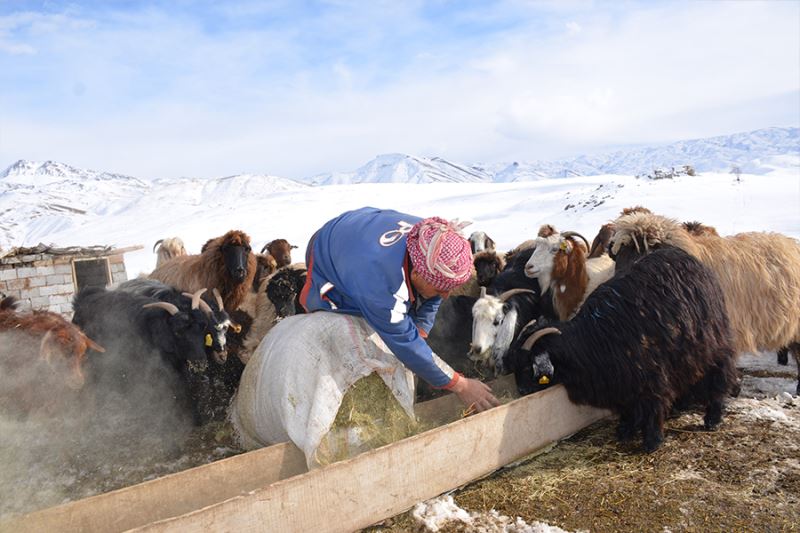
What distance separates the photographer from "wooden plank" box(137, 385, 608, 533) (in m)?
2.84

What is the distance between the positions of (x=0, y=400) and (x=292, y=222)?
30697 mm

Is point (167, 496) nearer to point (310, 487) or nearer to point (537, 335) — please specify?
point (310, 487)

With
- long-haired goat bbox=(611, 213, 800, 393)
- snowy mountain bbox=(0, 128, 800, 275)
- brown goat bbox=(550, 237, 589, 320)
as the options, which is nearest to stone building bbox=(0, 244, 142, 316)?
brown goat bbox=(550, 237, 589, 320)

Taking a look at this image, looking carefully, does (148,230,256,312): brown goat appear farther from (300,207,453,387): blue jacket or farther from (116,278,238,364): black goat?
(300,207,453,387): blue jacket

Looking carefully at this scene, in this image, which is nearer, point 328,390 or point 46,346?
point 328,390

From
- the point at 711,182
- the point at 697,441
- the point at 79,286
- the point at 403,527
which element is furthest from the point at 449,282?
the point at 711,182

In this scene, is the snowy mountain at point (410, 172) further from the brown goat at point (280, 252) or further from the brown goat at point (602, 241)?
the brown goat at point (602, 241)

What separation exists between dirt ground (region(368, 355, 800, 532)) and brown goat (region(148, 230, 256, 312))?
4.67 m

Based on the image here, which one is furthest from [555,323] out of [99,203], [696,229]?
[99,203]

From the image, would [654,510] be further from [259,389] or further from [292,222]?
[292,222]

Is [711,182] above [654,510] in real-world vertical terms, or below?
above

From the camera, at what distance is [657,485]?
3.72 m

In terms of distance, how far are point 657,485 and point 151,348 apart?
4510mm

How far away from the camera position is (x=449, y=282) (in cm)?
346
